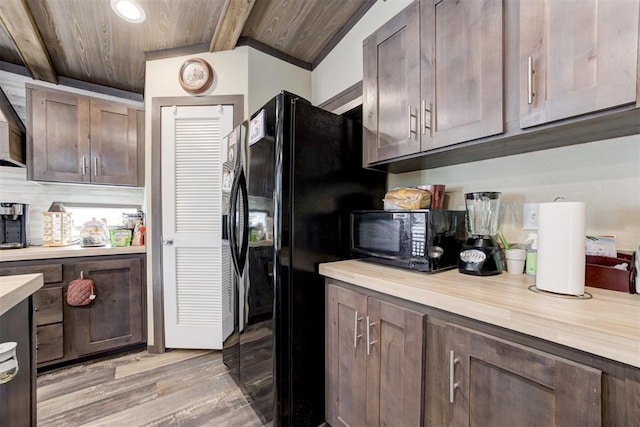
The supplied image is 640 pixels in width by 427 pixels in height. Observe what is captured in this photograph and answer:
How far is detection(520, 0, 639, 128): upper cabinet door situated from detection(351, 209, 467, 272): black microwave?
1.58ft

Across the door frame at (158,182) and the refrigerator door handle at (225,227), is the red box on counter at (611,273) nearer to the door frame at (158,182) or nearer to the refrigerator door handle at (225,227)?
the refrigerator door handle at (225,227)

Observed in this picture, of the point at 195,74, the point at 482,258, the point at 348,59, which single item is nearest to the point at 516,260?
the point at 482,258

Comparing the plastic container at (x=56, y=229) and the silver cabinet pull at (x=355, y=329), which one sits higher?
the plastic container at (x=56, y=229)

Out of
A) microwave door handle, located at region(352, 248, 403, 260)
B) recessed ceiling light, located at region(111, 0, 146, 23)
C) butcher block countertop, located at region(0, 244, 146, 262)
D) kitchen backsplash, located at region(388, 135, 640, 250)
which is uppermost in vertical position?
recessed ceiling light, located at region(111, 0, 146, 23)

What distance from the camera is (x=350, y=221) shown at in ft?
5.15

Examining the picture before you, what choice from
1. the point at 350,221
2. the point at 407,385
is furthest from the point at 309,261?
the point at 407,385

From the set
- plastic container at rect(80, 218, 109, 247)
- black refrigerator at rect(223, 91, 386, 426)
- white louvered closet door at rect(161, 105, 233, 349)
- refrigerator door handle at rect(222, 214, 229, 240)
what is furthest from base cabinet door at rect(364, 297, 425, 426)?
plastic container at rect(80, 218, 109, 247)

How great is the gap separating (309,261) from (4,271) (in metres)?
2.07

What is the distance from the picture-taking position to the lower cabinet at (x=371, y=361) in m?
0.96

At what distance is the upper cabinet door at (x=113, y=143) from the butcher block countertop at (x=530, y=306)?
2349 mm

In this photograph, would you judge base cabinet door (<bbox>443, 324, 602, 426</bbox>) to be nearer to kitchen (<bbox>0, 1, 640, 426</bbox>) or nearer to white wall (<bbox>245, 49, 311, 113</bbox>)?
kitchen (<bbox>0, 1, 640, 426</bbox>)

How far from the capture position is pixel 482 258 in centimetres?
113

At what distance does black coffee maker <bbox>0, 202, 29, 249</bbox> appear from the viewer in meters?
1.99

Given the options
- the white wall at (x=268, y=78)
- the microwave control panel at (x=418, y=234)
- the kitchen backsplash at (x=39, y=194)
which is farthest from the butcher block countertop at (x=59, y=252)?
the microwave control panel at (x=418, y=234)
